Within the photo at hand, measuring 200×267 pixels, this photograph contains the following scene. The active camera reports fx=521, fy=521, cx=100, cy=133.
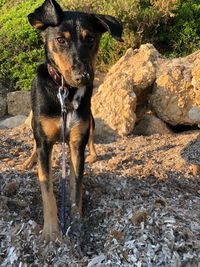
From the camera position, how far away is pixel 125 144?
7.17 metres

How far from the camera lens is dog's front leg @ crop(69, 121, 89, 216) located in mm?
4641

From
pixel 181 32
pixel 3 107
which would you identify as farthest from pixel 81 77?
pixel 181 32

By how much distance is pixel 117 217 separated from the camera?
14.9 feet

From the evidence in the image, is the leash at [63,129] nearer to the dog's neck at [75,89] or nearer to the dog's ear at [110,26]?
the dog's neck at [75,89]

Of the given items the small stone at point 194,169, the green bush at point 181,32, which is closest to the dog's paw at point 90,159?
the small stone at point 194,169

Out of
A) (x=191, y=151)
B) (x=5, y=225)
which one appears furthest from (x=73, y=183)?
(x=191, y=151)

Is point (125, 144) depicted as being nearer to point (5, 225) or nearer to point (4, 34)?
point (5, 225)

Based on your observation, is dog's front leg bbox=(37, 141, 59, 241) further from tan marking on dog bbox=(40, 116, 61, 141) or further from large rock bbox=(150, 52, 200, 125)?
large rock bbox=(150, 52, 200, 125)

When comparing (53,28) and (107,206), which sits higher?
(53,28)

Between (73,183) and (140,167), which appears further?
(140,167)

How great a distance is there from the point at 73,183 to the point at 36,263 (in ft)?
3.06

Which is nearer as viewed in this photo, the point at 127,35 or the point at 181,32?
the point at 127,35

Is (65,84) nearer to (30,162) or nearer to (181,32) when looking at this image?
(30,162)

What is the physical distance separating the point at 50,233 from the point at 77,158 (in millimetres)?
761
